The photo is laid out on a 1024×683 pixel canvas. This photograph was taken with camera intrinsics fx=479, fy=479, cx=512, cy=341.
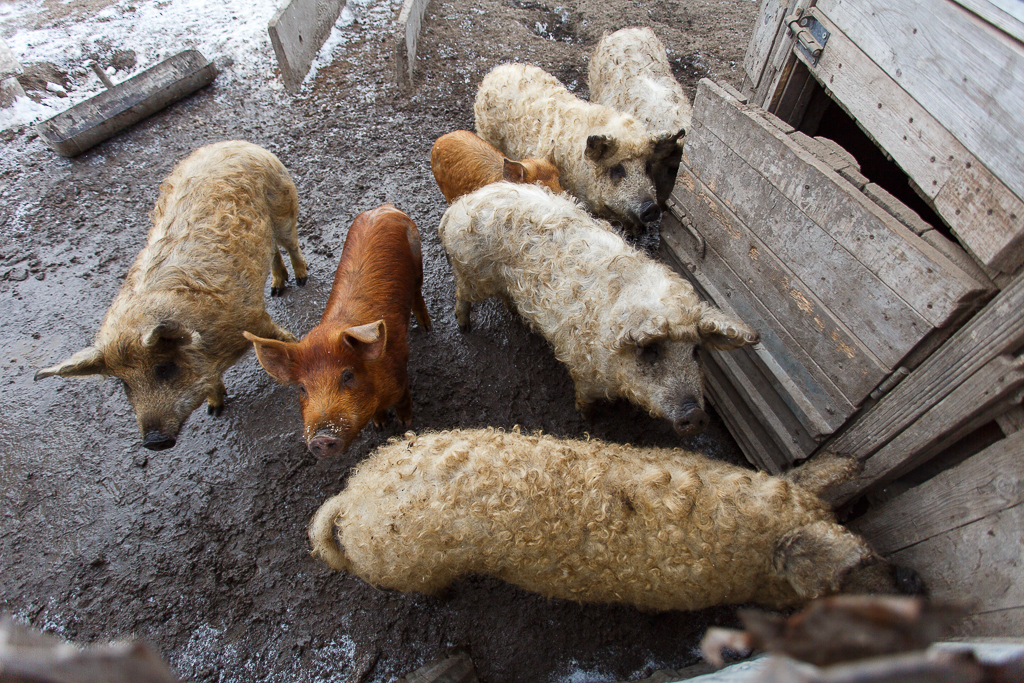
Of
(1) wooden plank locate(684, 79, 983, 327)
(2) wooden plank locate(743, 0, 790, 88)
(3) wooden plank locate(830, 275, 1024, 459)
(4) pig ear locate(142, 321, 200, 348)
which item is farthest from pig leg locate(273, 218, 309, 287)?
(3) wooden plank locate(830, 275, 1024, 459)

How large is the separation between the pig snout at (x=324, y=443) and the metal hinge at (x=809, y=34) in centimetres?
377

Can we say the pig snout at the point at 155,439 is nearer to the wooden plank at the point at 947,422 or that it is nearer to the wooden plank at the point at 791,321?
the wooden plank at the point at 791,321

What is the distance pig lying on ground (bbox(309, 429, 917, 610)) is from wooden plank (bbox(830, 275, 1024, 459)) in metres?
0.49

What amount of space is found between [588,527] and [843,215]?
2.10 metres

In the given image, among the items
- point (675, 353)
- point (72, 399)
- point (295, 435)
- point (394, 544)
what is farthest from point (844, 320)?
point (72, 399)

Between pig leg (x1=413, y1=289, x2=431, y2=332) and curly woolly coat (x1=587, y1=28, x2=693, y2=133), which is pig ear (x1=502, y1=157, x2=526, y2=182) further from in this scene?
curly woolly coat (x1=587, y1=28, x2=693, y2=133)

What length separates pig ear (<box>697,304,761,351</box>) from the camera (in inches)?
111

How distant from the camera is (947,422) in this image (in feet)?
7.27

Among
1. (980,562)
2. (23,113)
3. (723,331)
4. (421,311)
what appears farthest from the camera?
(23,113)

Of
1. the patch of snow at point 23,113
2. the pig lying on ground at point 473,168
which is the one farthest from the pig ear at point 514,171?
the patch of snow at point 23,113

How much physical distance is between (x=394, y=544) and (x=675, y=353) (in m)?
1.97

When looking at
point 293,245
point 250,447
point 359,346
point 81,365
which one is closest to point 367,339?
point 359,346

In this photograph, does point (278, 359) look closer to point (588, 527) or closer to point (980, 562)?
point (588, 527)

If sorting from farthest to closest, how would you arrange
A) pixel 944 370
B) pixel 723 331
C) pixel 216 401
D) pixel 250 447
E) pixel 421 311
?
pixel 421 311, pixel 216 401, pixel 250 447, pixel 723 331, pixel 944 370
